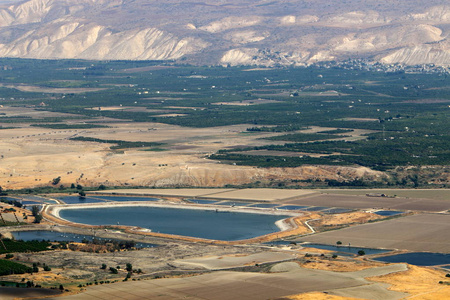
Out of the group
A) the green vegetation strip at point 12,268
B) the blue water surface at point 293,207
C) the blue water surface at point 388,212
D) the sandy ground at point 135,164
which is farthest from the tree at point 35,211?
the blue water surface at point 388,212

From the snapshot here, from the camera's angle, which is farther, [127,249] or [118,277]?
[127,249]

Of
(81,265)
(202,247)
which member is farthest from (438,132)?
(81,265)

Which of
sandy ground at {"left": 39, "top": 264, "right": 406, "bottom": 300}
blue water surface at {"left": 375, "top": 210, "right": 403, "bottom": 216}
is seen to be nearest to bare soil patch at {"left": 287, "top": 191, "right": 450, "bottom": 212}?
blue water surface at {"left": 375, "top": 210, "right": 403, "bottom": 216}

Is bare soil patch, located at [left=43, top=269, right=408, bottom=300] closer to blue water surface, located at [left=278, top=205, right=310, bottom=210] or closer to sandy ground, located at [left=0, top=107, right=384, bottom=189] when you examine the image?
blue water surface, located at [left=278, top=205, right=310, bottom=210]

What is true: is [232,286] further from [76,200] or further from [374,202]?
[76,200]

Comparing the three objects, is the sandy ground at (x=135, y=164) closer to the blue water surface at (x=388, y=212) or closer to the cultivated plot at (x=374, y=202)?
the cultivated plot at (x=374, y=202)

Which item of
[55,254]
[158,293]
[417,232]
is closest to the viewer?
[158,293]

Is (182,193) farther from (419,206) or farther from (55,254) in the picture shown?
(55,254)

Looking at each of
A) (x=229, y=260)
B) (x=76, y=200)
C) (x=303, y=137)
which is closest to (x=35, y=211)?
(x=76, y=200)
